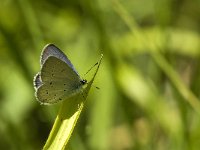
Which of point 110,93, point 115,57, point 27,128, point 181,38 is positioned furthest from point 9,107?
point 181,38

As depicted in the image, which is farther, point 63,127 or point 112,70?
point 112,70

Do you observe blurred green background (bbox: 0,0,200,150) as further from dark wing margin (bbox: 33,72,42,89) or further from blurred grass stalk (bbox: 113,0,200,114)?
dark wing margin (bbox: 33,72,42,89)

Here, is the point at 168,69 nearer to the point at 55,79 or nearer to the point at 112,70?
the point at 112,70

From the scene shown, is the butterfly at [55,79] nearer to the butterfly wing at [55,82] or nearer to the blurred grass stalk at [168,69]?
the butterfly wing at [55,82]

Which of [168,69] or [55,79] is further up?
[168,69]

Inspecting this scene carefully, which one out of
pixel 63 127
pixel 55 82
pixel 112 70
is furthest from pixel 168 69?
pixel 63 127

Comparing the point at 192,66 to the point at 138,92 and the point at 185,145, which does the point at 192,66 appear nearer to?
the point at 138,92

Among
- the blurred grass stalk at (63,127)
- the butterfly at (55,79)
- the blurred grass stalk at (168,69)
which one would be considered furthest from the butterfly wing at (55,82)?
the blurred grass stalk at (168,69)

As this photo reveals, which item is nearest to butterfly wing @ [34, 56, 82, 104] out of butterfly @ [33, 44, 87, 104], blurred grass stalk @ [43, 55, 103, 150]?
butterfly @ [33, 44, 87, 104]
